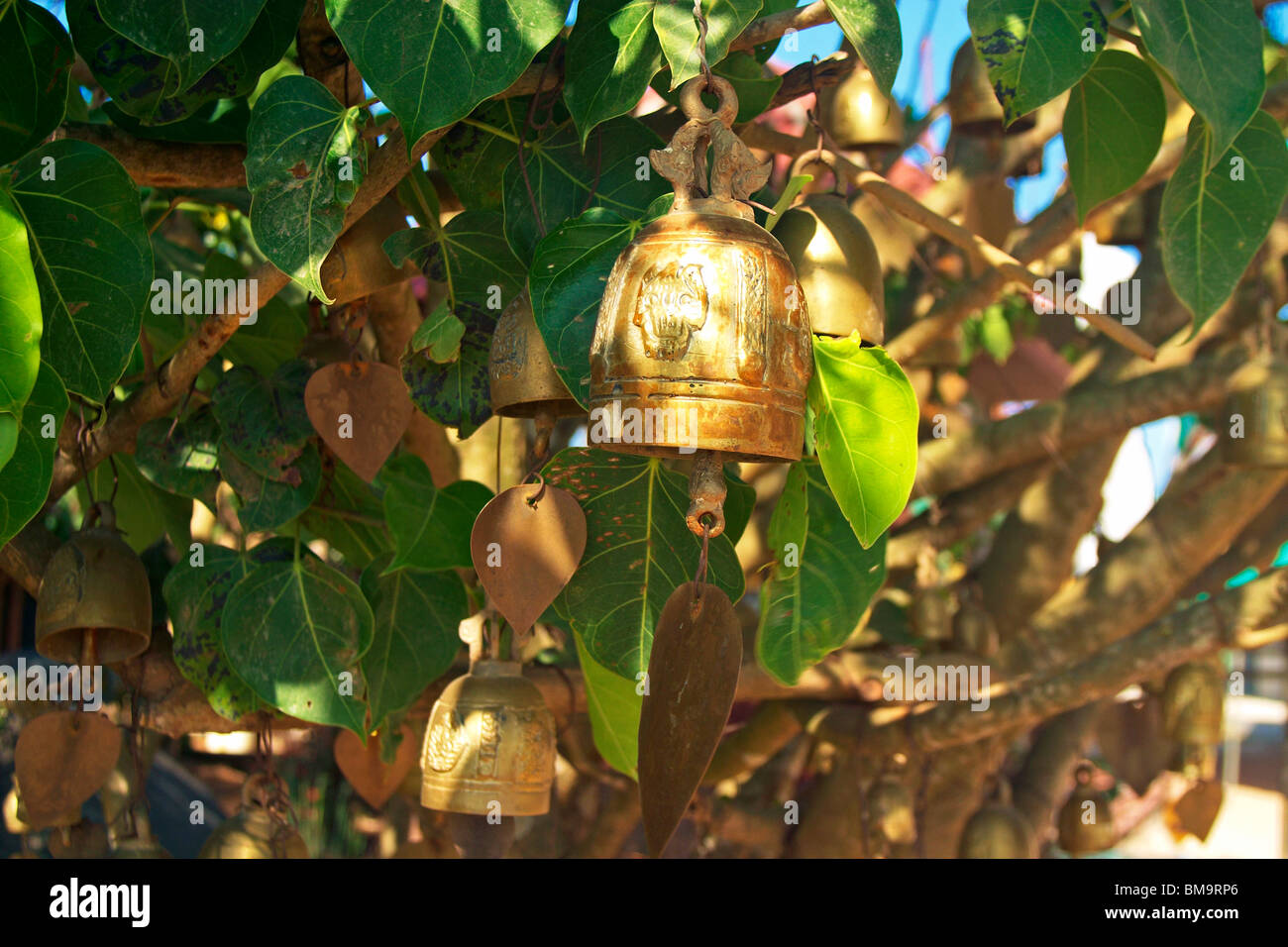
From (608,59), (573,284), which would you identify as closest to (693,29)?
(608,59)

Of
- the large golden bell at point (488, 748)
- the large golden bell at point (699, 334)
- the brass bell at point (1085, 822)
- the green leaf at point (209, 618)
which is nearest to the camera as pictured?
the large golden bell at point (699, 334)

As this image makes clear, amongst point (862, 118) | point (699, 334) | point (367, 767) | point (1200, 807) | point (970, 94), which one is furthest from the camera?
point (1200, 807)

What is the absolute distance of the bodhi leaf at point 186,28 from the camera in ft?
3.42

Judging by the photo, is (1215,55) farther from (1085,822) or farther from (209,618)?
(1085,822)

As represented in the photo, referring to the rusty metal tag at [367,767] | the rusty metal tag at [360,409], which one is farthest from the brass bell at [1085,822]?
the rusty metal tag at [360,409]

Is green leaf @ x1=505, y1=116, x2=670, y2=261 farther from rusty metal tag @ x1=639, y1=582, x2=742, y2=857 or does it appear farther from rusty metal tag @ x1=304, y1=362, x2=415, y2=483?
rusty metal tag @ x1=639, y1=582, x2=742, y2=857

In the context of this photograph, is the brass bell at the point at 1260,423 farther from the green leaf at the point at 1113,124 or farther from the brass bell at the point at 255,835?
the brass bell at the point at 255,835

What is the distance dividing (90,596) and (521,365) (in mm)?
614

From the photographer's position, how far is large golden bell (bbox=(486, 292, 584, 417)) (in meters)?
1.13

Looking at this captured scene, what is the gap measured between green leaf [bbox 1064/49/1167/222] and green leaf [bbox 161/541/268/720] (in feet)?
3.33

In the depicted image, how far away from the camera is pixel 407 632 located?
4.87 ft

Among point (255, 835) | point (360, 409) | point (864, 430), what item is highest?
point (360, 409)

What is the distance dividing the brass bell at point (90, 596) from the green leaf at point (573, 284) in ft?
2.14

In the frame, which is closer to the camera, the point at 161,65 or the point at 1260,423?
the point at 161,65
